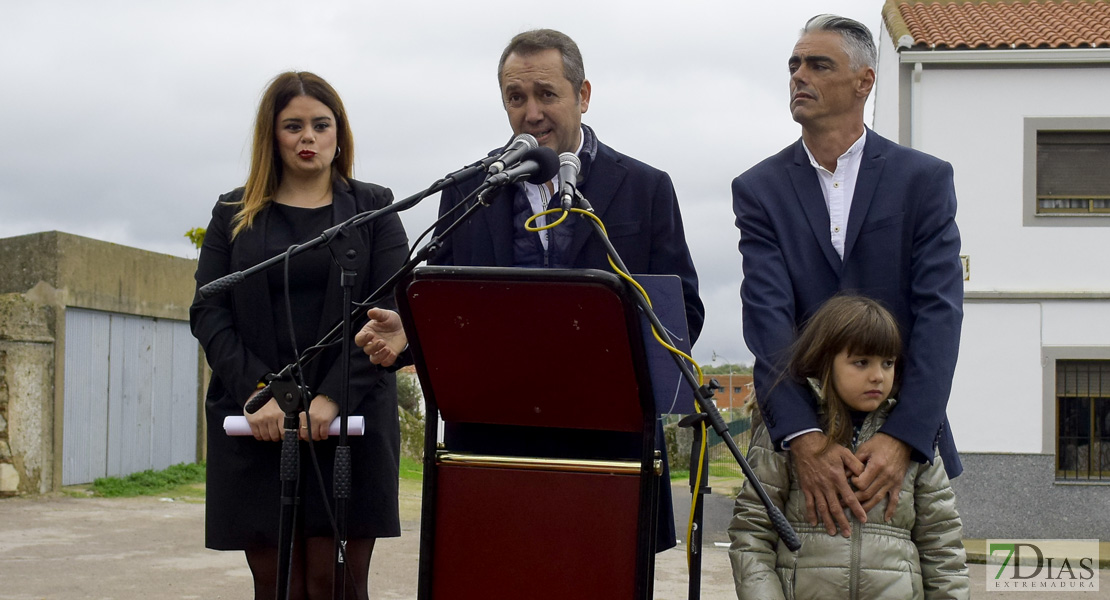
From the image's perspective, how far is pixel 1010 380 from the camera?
1344 centimetres

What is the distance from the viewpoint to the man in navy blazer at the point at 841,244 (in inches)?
106

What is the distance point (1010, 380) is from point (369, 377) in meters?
12.1

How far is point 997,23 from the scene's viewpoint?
14891 millimetres

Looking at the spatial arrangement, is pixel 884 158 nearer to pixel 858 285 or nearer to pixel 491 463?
pixel 858 285

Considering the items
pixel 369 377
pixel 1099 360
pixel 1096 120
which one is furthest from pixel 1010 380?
pixel 369 377

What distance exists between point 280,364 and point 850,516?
172cm

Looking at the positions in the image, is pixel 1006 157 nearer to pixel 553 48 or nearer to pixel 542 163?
pixel 553 48

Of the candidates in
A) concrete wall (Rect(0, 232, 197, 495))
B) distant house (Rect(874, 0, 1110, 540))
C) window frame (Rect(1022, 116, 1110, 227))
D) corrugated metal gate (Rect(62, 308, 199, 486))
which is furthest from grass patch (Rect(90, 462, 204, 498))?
window frame (Rect(1022, 116, 1110, 227))

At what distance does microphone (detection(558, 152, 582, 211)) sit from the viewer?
2248 mm

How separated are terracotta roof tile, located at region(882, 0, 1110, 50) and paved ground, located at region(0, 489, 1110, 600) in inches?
271

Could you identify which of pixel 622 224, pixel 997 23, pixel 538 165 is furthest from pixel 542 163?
pixel 997 23

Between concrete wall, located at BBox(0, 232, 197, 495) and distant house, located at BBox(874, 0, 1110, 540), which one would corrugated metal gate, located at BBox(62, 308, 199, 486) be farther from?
distant house, located at BBox(874, 0, 1110, 540)

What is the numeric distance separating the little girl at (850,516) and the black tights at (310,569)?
1.14 meters

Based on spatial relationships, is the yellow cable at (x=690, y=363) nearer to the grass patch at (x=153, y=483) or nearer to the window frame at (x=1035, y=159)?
the grass patch at (x=153, y=483)
